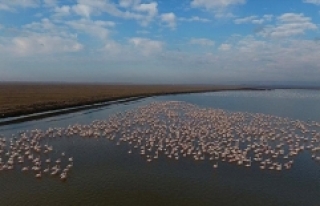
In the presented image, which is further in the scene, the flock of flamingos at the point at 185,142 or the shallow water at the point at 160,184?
the flock of flamingos at the point at 185,142

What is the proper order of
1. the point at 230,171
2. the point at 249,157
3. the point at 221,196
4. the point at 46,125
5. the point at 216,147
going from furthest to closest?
the point at 46,125 < the point at 216,147 < the point at 249,157 < the point at 230,171 < the point at 221,196

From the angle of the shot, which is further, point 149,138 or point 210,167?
point 149,138

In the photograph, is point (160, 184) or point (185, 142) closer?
point (160, 184)

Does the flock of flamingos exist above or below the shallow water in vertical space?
above

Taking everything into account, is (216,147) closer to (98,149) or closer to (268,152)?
(268,152)

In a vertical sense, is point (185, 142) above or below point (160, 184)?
above

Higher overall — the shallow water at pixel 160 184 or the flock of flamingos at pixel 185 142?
the flock of flamingos at pixel 185 142

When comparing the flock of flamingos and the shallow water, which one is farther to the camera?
the flock of flamingos

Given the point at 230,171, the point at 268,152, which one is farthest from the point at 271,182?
the point at 268,152
